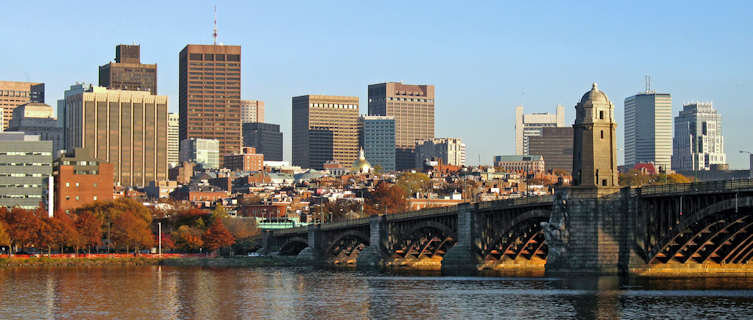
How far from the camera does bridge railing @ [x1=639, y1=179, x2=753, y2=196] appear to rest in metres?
95.7

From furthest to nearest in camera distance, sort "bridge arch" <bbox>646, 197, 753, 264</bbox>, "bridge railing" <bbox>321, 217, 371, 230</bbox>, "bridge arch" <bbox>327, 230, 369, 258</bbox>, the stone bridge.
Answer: "bridge arch" <bbox>327, 230, 369, 258</bbox>
"bridge railing" <bbox>321, 217, 371, 230</bbox>
the stone bridge
"bridge arch" <bbox>646, 197, 753, 264</bbox>

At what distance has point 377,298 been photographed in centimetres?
10244

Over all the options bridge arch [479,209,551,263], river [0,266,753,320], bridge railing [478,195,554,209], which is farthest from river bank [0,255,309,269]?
bridge railing [478,195,554,209]

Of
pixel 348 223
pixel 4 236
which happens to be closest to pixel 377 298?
pixel 348 223

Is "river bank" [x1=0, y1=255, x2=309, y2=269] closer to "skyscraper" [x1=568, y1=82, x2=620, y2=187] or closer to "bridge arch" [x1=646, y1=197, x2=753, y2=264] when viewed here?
"skyscraper" [x1=568, y1=82, x2=620, y2=187]

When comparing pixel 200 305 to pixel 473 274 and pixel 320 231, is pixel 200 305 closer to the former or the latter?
pixel 473 274

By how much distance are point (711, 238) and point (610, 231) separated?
33.9 feet

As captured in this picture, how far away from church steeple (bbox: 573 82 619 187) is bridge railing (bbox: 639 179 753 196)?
5.89 metres

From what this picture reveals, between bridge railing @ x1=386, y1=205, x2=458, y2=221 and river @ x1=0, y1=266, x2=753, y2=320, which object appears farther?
bridge railing @ x1=386, y1=205, x2=458, y2=221

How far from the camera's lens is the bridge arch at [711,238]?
99562 millimetres

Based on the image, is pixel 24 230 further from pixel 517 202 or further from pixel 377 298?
pixel 377 298

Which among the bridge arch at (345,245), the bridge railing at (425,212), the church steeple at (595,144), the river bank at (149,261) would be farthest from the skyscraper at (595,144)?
the river bank at (149,261)

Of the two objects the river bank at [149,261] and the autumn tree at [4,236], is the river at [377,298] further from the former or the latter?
the autumn tree at [4,236]

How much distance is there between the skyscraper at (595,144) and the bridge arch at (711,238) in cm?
925
